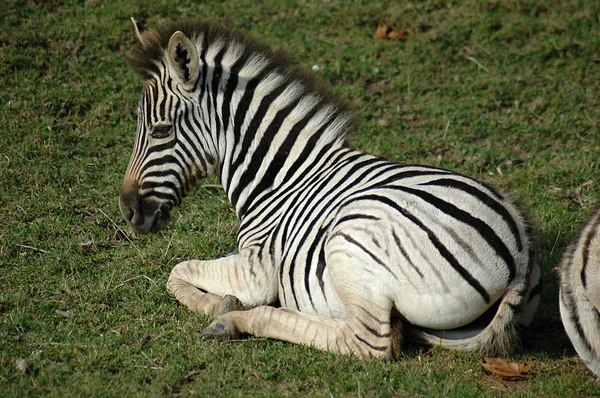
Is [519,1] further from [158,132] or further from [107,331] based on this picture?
[107,331]

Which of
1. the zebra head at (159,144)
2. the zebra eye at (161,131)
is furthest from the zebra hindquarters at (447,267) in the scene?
the zebra eye at (161,131)

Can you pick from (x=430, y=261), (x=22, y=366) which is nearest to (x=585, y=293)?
(x=430, y=261)

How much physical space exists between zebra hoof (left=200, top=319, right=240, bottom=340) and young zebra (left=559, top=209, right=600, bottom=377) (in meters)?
2.48

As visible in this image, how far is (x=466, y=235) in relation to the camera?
5.49 m

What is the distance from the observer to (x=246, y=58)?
6.72 meters

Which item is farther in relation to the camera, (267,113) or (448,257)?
(267,113)

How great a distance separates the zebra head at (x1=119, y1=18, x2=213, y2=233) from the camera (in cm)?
661

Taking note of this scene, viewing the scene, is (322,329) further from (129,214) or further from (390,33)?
(390,33)

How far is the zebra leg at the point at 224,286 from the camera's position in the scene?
255 inches

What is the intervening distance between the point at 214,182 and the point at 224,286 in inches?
107

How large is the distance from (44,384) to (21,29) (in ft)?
22.9

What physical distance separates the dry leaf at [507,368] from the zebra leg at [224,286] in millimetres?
1888

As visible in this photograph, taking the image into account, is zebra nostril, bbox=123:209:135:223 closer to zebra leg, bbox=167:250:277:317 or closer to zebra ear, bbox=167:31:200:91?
zebra leg, bbox=167:250:277:317

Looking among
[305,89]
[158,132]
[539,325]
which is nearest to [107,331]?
[158,132]
